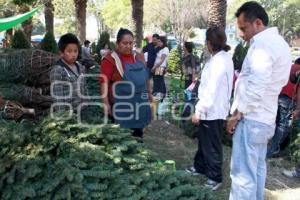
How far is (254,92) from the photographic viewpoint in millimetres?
3629

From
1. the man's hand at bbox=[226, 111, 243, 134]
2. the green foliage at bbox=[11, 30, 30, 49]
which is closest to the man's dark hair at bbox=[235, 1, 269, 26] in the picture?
the man's hand at bbox=[226, 111, 243, 134]

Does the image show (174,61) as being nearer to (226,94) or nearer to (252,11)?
(226,94)

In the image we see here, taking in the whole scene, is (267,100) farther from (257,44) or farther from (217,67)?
(217,67)

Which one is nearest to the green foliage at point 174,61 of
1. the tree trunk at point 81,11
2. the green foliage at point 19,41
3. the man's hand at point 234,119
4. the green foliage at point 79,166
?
the tree trunk at point 81,11

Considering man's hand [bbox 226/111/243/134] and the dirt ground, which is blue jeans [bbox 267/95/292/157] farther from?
man's hand [bbox 226/111/243/134]

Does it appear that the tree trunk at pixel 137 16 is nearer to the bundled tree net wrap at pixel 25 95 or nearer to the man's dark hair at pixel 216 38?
the bundled tree net wrap at pixel 25 95

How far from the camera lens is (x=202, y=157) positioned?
5555 mm

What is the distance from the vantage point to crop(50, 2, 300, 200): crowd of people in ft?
12.2

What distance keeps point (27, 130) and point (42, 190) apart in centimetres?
80

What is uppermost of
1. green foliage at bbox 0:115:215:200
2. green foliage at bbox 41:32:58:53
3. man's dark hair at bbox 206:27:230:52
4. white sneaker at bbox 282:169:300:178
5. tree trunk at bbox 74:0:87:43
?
tree trunk at bbox 74:0:87:43

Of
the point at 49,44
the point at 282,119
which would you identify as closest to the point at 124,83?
the point at 282,119

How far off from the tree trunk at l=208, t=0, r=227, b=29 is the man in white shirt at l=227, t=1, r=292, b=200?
5929 millimetres

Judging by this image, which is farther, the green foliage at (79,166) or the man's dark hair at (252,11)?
the man's dark hair at (252,11)

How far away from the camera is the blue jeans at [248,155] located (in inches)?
152
